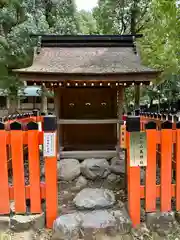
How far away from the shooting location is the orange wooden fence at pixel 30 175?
263 centimetres

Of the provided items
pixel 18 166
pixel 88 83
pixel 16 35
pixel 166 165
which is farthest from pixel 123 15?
pixel 18 166

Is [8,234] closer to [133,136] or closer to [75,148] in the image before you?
[133,136]

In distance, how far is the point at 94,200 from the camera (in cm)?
292

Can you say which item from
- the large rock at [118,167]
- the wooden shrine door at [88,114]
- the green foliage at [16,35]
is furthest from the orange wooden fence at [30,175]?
the green foliage at [16,35]

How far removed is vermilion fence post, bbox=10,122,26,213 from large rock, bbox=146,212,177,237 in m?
1.47

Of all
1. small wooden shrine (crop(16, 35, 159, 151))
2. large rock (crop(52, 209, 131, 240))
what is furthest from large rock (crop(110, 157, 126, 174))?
large rock (crop(52, 209, 131, 240))

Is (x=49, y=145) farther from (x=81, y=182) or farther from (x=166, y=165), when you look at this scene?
(x=81, y=182)

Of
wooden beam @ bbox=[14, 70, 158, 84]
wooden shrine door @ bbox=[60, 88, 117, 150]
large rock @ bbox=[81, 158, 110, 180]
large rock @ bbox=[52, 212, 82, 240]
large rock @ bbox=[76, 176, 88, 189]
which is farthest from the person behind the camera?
wooden shrine door @ bbox=[60, 88, 117, 150]

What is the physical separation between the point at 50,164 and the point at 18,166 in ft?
1.24

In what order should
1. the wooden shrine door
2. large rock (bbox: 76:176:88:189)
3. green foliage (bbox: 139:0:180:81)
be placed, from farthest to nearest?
the wooden shrine door → green foliage (bbox: 139:0:180:81) → large rock (bbox: 76:176:88:189)

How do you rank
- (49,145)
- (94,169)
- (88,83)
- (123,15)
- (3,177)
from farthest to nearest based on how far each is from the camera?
1. (123,15)
2. (88,83)
3. (94,169)
4. (3,177)
5. (49,145)

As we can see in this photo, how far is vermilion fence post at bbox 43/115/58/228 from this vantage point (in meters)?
2.59

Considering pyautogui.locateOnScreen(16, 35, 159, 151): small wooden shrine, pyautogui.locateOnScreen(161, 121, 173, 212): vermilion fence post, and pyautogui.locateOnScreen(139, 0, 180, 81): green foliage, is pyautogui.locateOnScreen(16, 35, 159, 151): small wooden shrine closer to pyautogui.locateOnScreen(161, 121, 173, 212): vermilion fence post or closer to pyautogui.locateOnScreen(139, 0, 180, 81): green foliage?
pyautogui.locateOnScreen(139, 0, 180, 81): green foliage

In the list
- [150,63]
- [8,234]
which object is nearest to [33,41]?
[150,63]
